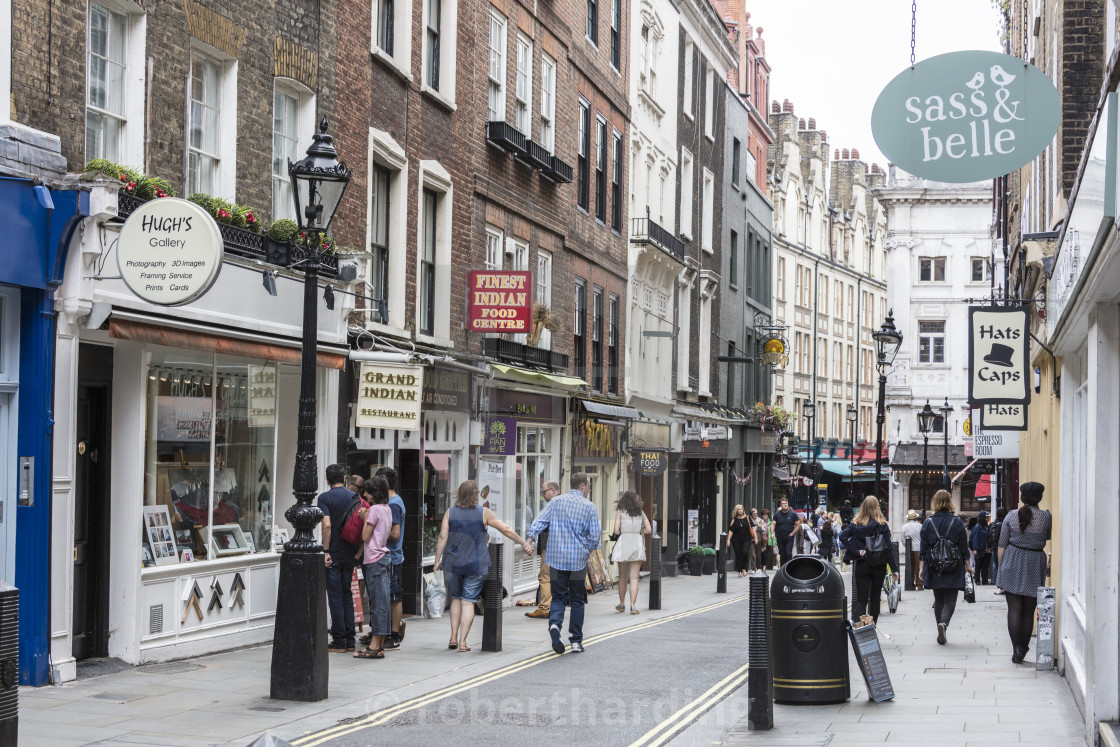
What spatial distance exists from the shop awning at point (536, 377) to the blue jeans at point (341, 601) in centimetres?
786

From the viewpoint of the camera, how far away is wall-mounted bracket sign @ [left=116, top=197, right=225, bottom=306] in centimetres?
1121

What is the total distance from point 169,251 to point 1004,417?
11898mm

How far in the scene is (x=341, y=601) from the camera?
14.4 m

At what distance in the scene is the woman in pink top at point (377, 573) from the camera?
46.1ft

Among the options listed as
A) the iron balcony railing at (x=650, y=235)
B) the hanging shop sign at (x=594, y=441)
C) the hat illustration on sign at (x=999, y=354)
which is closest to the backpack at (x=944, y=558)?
the hat illustration on sign at (x=999, y=354)

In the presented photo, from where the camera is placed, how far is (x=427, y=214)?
68.4 feet

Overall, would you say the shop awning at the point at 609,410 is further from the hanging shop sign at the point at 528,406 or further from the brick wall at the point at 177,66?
the brick wall at the point at 177,66

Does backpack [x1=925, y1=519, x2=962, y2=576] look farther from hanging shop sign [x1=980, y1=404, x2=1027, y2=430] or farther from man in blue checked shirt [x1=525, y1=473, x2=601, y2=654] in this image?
man in blue checked shirt [x1=525, y1=473, x2=601, y2=654]

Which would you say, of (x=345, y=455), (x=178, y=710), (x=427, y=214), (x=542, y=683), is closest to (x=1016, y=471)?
(x=427, y=214)

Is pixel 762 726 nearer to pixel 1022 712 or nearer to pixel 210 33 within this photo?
pixel 1022 712

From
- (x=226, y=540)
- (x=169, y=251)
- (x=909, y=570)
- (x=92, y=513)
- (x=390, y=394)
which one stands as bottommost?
(x=909, y=570)

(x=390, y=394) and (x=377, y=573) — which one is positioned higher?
(x=390, y=394)

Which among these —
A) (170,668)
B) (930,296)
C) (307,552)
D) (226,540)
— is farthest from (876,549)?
(930,296)

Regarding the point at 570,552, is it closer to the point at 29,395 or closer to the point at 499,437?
the point at 29,395
